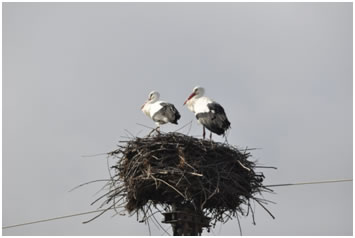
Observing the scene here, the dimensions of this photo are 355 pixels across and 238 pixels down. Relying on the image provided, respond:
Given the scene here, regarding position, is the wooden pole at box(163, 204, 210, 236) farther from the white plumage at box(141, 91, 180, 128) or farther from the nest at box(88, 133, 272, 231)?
the white plumage at box(141, 91, 180, 128)

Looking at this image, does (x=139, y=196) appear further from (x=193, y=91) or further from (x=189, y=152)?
(x=193, y=91)

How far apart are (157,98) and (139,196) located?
2.66 meters

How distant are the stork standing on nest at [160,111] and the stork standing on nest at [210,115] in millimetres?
281

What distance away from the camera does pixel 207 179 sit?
23.9 ft

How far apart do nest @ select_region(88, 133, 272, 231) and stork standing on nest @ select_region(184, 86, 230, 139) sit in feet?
3.00

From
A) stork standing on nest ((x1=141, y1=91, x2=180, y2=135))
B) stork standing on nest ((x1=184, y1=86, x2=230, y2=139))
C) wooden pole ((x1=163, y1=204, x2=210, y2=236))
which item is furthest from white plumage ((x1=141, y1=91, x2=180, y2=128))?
wooden pole ((x1=163, y1=204, x2=210, y2=236))

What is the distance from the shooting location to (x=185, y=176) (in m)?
7.21

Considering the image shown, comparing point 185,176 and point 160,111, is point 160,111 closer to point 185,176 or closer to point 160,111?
point 160,111

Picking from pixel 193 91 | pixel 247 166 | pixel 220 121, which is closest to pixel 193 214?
pixel 247 166

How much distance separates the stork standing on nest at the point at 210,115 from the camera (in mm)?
8664

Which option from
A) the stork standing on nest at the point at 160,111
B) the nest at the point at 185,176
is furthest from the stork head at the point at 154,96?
the nest at the point at 185,176

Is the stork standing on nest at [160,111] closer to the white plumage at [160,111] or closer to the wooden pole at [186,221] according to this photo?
the white plumage at [160,111]

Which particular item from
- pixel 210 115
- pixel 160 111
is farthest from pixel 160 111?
pixel 210 115

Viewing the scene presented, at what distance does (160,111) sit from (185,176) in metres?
2.17
